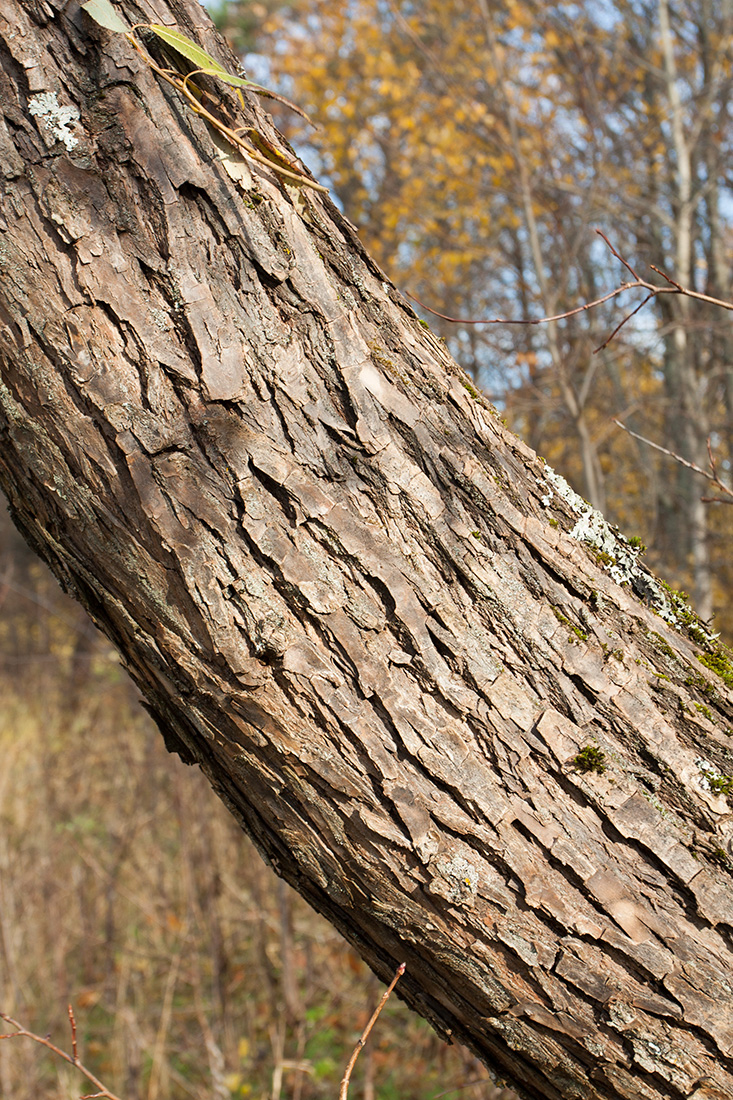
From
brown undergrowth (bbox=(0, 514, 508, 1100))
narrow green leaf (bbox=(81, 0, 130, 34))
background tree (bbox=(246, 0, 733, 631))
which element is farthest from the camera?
background tree (bbox=(246, 0, 733, 631))

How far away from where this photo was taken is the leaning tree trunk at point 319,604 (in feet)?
2.93

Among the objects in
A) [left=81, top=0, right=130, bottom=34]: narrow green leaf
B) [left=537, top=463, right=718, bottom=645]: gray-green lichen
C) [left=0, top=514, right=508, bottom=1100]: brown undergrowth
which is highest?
[left=81, top=0, right=130, bottom=34]: narrow green leaf

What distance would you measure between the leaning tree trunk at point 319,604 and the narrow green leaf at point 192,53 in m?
0.04

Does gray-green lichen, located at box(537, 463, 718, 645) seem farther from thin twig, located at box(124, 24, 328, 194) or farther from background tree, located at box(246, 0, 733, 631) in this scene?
background tree, located at box(246, 0, 733, 631)

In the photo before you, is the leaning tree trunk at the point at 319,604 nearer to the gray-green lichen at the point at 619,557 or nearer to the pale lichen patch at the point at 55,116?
the pale lichen patch at the point at 55,116

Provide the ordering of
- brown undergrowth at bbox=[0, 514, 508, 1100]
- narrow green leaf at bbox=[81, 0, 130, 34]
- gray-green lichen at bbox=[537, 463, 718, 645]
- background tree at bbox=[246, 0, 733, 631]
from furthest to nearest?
background tree at bbox=[246, 0, 733, 631]
brown undergrowth at bbox=[0, 514, 508, 1100]
gray-green lichen at bbox=[537, 463, 718, 645]
narrow green leaf at bbox=[81, 0, 130, 34]

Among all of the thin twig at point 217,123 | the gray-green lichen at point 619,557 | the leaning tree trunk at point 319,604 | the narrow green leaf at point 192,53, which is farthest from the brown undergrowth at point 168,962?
the narrow green leaf at point 192,53

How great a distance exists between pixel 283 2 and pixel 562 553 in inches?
634

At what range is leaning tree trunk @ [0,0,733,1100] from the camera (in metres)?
0.89

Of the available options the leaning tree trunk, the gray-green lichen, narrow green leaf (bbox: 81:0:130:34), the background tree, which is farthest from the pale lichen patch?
the background tree

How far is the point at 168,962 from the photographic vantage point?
3930mm

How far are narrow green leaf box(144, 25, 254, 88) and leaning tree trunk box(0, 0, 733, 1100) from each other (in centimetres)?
4

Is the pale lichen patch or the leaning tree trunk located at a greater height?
the pale lichen patch

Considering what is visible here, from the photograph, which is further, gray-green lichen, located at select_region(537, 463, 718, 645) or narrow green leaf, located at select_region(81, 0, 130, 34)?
gray-green lichen, located at select_region(537, 463, 718, 645)
